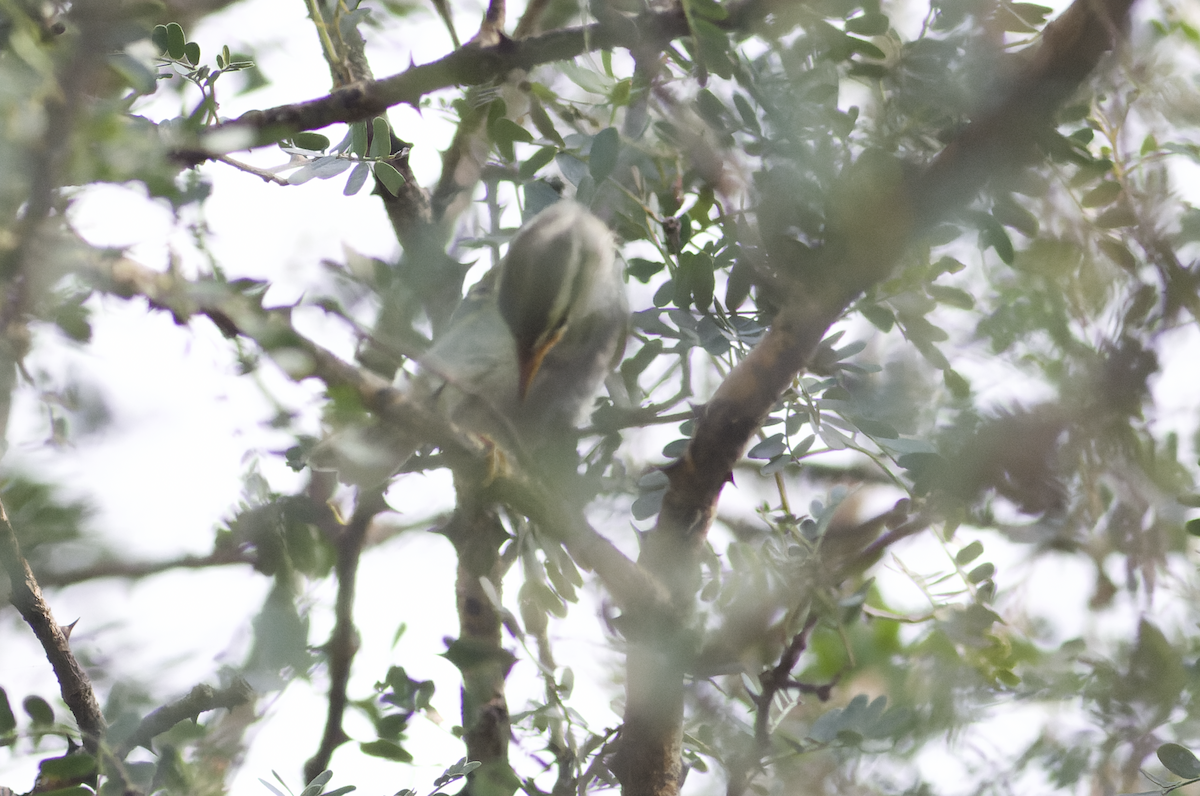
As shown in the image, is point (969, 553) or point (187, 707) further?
point (969, 553)

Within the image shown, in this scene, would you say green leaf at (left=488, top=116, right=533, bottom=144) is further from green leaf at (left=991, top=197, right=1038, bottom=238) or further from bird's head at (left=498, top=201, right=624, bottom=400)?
green leaf at (left=991, top=197, right=1038, bottom=238)

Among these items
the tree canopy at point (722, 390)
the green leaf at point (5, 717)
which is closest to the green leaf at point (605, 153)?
the tree canopy at point (722, 390)

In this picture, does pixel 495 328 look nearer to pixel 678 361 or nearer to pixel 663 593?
pixel 678 361

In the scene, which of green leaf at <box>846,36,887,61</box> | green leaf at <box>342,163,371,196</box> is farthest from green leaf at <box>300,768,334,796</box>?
green leaf at <box>846,36,887,61</box>

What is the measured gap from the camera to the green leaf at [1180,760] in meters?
1.15

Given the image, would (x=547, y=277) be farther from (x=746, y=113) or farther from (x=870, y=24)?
(x=870, y=24)

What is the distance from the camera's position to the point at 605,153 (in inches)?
50.6

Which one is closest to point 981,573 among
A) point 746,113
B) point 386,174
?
point 746,113

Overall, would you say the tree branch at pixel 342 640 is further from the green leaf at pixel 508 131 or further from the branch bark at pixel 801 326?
the green leaf at pixel 508 131

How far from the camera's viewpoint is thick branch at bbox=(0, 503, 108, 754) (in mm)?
1119

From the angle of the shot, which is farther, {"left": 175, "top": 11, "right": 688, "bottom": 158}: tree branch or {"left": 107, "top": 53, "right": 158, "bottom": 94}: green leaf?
{"left": 175, "top": 11, "right": 688, "bottom": 158}: tree branch

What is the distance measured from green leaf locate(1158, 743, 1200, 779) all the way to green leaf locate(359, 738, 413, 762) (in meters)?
1.04

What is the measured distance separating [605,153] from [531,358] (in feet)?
2.37

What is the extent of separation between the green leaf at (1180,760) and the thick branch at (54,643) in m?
1.36
